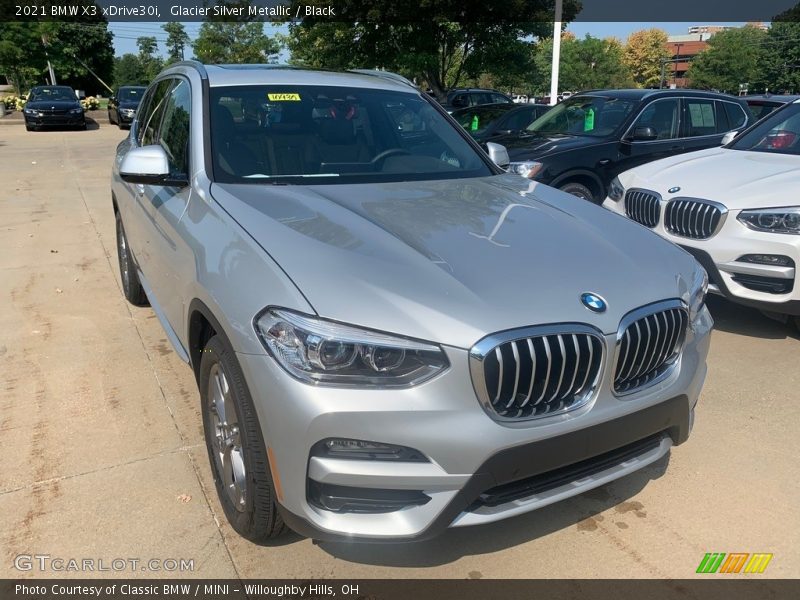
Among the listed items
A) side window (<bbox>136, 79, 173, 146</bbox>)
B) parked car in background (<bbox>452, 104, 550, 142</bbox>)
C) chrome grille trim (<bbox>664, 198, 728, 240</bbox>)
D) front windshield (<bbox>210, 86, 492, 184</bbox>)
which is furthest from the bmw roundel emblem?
parked car in background (<bbox>452, 104, 550, 142</bbox>)

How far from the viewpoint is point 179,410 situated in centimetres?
358

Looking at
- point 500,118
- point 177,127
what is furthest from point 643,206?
point 500,118

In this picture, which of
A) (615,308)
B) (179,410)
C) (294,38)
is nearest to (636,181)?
(615,308)

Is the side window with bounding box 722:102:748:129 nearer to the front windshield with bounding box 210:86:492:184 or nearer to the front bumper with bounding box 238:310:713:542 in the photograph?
the front windshield with bounding box 210:86:492:184

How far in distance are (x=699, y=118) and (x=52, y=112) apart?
817 inches

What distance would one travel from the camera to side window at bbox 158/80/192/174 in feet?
10.9

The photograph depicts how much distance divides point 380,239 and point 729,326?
3625 mm

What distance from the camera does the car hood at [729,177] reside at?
448 cm

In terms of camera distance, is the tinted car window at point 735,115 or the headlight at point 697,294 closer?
the headlight at point 697,294

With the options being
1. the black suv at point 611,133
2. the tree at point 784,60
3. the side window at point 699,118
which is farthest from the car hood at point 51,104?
the tree at point 784,60

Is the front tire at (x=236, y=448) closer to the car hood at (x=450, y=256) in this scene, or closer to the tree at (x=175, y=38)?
the car hood at (x=450, y=256)

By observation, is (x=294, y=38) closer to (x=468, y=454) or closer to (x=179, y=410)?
(x=179, y=410)

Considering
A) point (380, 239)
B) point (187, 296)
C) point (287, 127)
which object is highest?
point (287, 127)

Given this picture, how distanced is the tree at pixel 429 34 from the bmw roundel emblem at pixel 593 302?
607 inches
